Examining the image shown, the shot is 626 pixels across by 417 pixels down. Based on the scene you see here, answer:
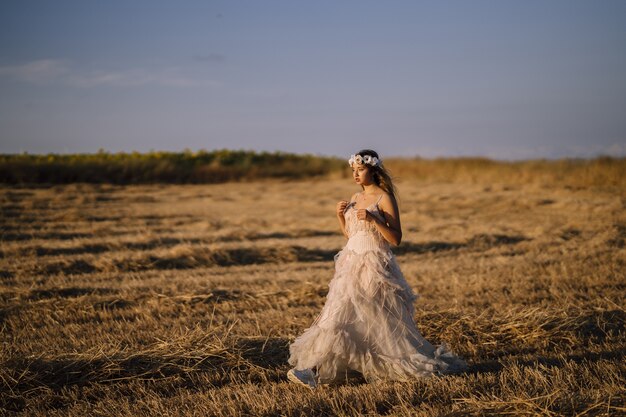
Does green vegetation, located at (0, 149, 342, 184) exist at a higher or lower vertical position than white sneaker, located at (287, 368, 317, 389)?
higher

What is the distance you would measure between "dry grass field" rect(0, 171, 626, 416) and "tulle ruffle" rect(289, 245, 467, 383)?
0.17 m

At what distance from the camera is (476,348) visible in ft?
16.6

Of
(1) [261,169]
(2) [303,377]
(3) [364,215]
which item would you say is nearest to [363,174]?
(3) [364,215]

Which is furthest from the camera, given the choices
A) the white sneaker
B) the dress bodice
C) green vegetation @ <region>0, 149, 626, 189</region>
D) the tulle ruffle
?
green vegetation @ <region>0, 149, 626, 189</region>

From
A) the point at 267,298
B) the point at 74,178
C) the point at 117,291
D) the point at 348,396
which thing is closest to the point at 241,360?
the point at 348,396

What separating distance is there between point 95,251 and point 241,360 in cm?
690

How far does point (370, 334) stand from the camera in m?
4.28

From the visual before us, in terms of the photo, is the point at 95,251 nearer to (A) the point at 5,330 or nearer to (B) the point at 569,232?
(A) the point at 5,330

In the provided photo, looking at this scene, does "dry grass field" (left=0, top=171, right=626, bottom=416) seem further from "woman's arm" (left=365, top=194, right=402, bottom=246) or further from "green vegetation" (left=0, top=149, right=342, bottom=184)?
"green vegetation" (left=0, top=149, right=342, bottom=184)

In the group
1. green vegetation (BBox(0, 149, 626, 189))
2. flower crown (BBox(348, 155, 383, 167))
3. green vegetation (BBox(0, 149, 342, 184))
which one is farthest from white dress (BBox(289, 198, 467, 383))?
green vegetation (BBox(0, 149, 342, 184))

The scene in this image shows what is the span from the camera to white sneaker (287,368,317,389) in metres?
4.08

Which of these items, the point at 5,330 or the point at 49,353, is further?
the point at 5,330

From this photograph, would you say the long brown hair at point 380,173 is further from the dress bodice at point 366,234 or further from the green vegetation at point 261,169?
the green vegetation at point 261,169

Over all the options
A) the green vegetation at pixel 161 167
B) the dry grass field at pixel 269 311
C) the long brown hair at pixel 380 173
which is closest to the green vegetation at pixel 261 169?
the green vegetation at pixel 161 167
